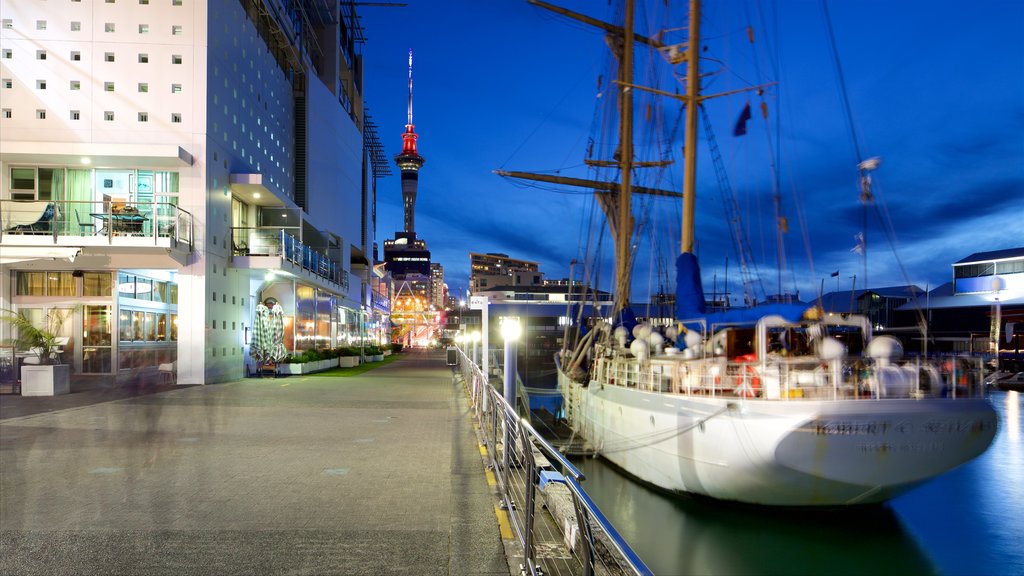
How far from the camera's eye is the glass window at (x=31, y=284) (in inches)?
827

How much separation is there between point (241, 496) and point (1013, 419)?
34756mm

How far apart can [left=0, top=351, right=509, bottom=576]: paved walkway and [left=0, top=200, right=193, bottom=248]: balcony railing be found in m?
7.25

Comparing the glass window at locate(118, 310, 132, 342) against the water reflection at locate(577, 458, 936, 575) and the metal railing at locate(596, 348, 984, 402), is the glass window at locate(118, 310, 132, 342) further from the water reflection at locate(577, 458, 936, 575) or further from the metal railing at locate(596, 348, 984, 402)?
the metal railing at locate(596, 348, 984, 402)

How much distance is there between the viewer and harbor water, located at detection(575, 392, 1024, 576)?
11.0 metres

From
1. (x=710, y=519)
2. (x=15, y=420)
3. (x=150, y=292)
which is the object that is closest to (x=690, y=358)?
(x=710, y=519)

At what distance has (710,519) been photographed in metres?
12.7

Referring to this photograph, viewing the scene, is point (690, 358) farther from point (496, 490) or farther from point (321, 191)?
point (321, 191)

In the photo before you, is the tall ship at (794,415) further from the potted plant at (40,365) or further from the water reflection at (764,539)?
the potted plant at (40,365)

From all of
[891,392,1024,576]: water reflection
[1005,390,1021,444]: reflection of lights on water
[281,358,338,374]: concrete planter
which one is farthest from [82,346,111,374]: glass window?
[1005,390,1021,444]: reflection of lights on water

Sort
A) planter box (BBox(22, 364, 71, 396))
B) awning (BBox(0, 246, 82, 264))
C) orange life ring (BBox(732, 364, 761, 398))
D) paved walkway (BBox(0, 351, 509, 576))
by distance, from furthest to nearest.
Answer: awning (BBox(0, 246, 82, 264))
planter box (BBox(22, 364, 71, 396))
orange life ring (BBox(732, 364, 761, 398))
paved walkway (BBox(0, 351, 509, 576))

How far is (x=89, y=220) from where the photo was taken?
63.8 ft

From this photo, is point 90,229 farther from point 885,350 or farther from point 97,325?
point 885,350

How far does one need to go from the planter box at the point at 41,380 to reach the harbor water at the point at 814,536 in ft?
45.8

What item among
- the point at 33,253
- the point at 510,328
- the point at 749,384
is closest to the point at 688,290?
the point at 510,328
